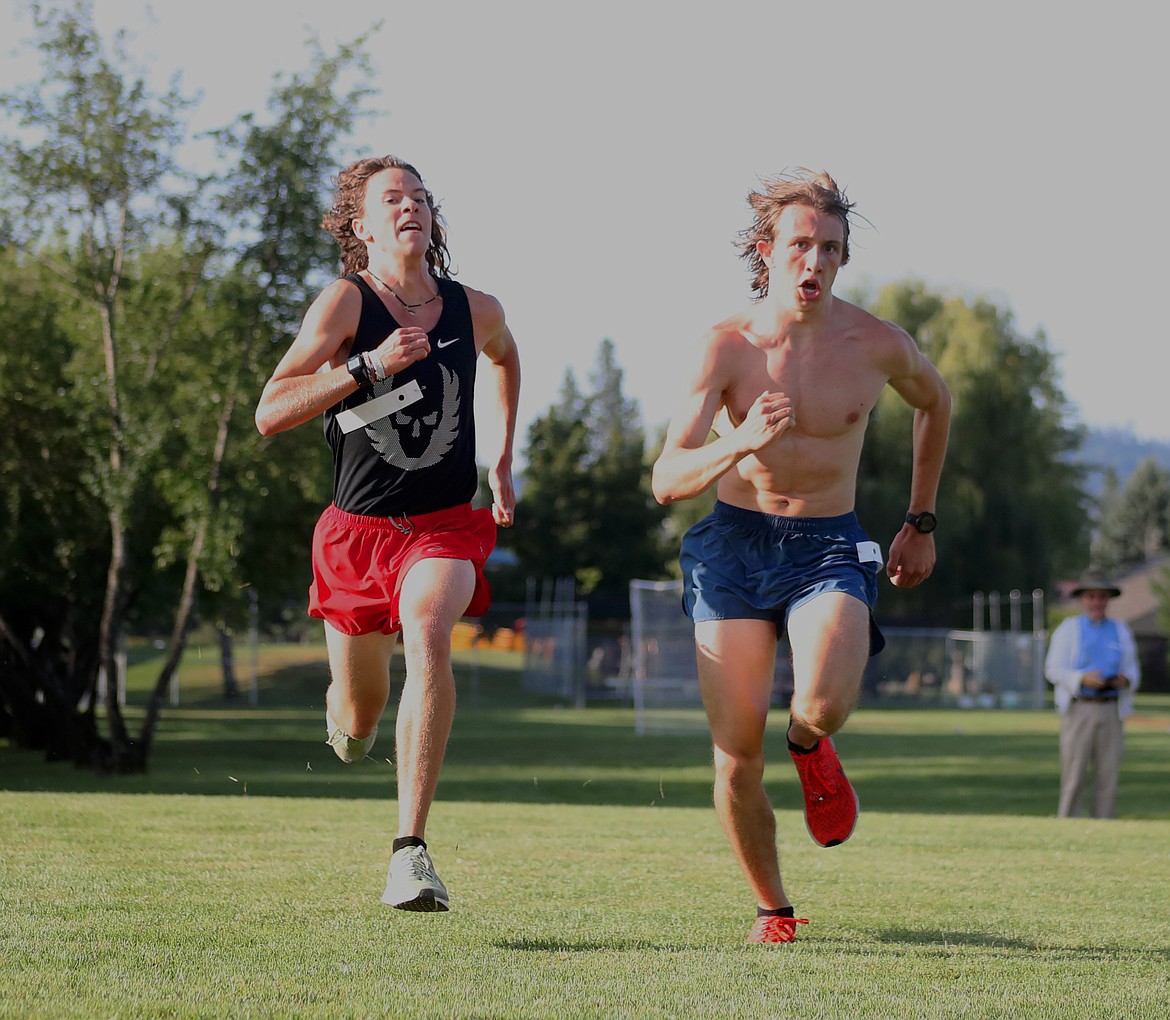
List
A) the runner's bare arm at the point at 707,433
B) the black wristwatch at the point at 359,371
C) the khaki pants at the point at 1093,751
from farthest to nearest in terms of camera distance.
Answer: the khaki pants at the point at 1093,751 < the black wristwatch at the point at 359,371 < the runner's bare arm at the point at 707,433

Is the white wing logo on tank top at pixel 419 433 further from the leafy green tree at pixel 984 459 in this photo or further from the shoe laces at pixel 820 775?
the leafy green tree at pixel 984 459

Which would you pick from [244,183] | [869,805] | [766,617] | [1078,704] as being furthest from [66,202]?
[766,617]

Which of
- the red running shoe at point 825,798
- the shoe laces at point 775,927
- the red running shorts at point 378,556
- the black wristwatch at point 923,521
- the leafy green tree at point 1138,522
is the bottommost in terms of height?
the shoe laces at point 775,927

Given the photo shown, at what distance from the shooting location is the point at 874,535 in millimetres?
54469

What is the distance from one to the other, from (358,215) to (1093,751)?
12.0 m

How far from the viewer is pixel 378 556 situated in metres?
6.07

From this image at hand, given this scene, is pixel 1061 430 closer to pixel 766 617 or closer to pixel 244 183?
pixel 244 183

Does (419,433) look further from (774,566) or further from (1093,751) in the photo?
(1093,751)

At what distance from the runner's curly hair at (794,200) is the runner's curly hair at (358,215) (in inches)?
50.1

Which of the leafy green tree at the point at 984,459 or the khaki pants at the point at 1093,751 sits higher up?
the leafy green tree at the point at 984,459

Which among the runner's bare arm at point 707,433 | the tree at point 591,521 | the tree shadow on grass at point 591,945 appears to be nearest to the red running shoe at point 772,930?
the tree shadow on grass at point 591,945

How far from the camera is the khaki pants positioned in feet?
52.2

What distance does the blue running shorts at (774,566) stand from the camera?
6.04 meters

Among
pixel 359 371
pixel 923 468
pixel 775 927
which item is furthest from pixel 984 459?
pixel 359 371
